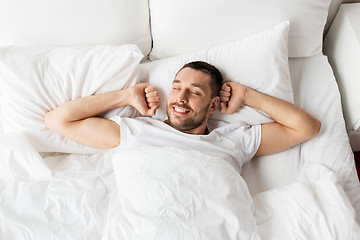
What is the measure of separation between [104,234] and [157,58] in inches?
35.9

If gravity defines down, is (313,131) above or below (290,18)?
below

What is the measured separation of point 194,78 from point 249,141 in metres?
0.34

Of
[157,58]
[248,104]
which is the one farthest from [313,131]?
[157,58]

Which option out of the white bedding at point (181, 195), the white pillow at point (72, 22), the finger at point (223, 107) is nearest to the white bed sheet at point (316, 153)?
the white bedding at point (181, 195)

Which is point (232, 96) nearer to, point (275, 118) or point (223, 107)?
point (223, 107)

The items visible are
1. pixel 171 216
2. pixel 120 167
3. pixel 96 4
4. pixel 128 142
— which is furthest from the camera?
pixel 96 4

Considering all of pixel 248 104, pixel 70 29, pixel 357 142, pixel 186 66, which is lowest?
pixel 357 142

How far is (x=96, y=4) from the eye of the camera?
4.62ft

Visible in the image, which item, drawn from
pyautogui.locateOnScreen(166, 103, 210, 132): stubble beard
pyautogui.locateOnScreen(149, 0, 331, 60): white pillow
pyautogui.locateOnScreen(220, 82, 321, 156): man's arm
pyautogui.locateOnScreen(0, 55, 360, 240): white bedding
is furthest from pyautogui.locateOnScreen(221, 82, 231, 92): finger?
pyautogui.locateOnScreen(0, 55, 360, 240): white bedding

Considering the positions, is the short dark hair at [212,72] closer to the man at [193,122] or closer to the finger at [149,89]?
the man at [193,122]

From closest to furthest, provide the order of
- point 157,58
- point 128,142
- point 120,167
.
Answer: point 120,167, point 128,142, point 157,58

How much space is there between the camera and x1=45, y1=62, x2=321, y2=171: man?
4.21ft

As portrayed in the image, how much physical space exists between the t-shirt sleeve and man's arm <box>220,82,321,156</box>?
2 cm

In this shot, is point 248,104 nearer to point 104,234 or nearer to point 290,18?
point 290,18
